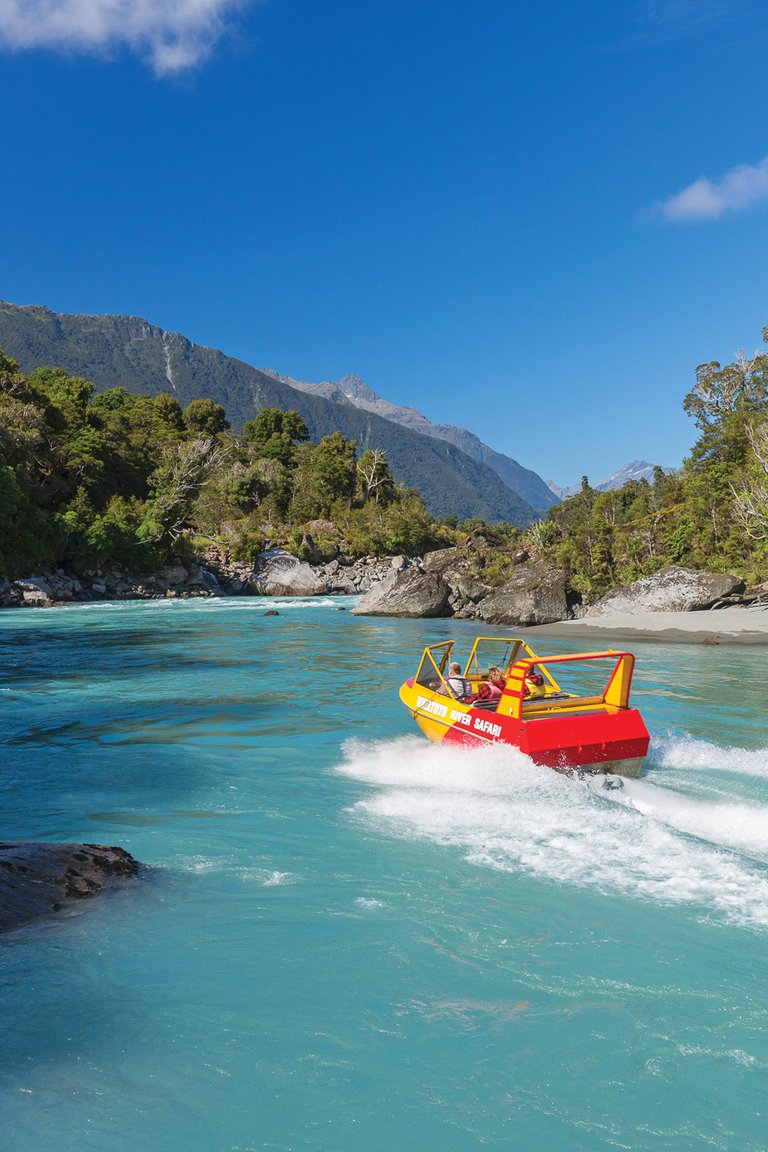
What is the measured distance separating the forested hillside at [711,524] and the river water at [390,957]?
29766 mm

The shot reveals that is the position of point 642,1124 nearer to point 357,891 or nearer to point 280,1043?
point 280,1043

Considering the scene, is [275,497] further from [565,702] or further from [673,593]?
[565,702]

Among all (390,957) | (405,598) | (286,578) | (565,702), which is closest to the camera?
(390,957)

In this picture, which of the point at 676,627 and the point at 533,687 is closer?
the point at 533,687

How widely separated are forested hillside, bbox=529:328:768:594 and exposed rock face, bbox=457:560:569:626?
15.4 feet

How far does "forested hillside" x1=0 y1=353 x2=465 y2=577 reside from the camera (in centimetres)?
4856

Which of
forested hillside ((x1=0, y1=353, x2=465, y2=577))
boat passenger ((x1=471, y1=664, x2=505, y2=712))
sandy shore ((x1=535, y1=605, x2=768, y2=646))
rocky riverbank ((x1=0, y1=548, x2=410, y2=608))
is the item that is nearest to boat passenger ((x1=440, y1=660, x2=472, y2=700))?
boat passenger ((x1=471, y1=664, x2=505, y2=712))

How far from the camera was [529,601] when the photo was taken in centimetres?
3759

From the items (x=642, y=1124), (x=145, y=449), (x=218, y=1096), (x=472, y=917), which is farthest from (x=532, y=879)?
(x=145, y=449)

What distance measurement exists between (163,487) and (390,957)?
187 feet

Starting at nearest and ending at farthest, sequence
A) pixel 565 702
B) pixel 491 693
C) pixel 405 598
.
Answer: pixel 565 702, pixel 491 693, pixel 405 598

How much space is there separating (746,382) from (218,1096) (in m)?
58.6

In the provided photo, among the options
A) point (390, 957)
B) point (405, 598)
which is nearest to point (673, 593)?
point (405, 598)

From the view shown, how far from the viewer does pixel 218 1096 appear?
417cm
